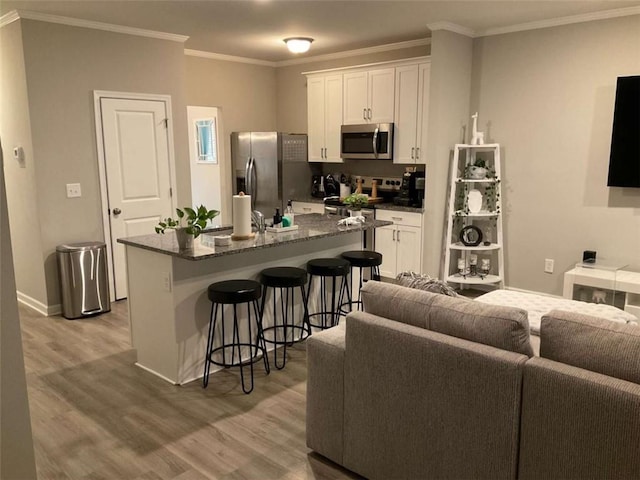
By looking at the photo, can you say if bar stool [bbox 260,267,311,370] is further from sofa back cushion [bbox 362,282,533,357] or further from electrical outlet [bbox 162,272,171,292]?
sofa back cushion [bbox 362,282,533,357]

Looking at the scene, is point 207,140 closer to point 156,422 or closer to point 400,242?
point 400,242

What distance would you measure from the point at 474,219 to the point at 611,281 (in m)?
1.60

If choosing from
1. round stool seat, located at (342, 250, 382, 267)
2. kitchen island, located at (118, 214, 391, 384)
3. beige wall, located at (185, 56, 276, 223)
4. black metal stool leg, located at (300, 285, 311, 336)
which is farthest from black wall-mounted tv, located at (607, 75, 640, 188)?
beige wall, located at (185, 56, 276, 223)

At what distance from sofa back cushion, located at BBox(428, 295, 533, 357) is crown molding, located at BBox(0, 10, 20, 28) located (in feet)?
14.5

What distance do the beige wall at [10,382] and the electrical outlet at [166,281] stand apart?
194 cm

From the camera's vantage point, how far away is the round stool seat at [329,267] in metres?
3.87

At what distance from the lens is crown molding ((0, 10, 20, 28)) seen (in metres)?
4.45

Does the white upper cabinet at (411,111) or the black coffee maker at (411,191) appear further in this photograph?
the black coffee maker at (411,191)

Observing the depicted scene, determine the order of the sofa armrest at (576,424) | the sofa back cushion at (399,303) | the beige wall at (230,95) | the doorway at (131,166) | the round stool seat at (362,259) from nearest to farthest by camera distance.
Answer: the sofa armrest at (576,424) < the sofa back cushion at (399,303) < the round stool seat at (362,259) < the doorway at (131,166) < the beige wall at (230,95)

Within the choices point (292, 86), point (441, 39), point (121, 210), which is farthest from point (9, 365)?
point (292, 86)

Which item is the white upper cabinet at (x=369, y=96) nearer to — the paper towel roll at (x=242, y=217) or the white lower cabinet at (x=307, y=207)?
the white lower cabinet at (x=307, y=207)

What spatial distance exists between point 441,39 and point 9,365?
188 inches

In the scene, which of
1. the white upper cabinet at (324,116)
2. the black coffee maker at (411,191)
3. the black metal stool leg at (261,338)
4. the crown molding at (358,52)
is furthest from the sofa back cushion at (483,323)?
the white upper cabinet at (324,116)

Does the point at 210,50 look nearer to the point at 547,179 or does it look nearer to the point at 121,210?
the point at 121,210
